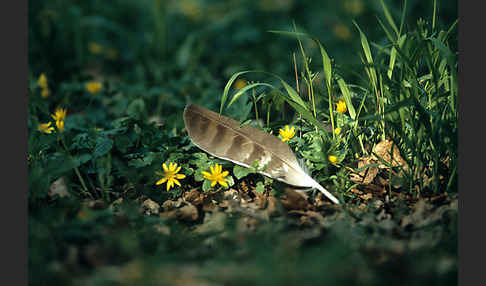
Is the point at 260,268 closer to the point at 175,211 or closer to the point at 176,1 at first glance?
the point at 175,211

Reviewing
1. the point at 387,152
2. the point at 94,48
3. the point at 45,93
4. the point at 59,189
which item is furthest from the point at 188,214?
the point at 94,48

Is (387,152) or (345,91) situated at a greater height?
(345,91)

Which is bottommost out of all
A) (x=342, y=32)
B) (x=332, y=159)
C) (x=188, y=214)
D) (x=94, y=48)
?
(x=188, y=214)

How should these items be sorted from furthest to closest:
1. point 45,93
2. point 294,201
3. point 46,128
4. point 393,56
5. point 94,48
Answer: point 94,48
point 45,93
point 46,128
point 393,56
point 294,201

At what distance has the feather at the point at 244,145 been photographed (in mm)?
1998

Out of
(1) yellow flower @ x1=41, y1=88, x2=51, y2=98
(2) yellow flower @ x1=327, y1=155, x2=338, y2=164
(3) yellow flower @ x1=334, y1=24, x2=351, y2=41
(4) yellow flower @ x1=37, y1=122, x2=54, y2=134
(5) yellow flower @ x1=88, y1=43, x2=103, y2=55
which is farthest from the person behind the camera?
(3) yellow flower @ x1=334, y1=24, x2=351, y2=41

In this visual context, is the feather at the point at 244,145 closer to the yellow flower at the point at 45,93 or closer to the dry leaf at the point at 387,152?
the dry leaf at the point at 387,152

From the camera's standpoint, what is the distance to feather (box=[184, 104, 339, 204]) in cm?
200

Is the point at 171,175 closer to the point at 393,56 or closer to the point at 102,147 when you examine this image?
the point at 102,147

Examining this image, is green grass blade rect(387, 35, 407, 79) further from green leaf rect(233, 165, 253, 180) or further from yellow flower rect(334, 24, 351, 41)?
yellow flower rect(334, 24, 351, 41)

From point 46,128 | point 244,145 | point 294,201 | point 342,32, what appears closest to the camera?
point 294,201

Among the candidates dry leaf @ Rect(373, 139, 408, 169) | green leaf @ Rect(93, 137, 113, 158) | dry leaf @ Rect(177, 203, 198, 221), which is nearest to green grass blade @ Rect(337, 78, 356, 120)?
dry leaf @ Rect(373, 139, 408, 169)

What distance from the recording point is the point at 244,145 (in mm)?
2109

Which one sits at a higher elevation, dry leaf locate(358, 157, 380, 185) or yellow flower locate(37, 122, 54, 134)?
yellow flower locate(37, 122, 54, 134)
